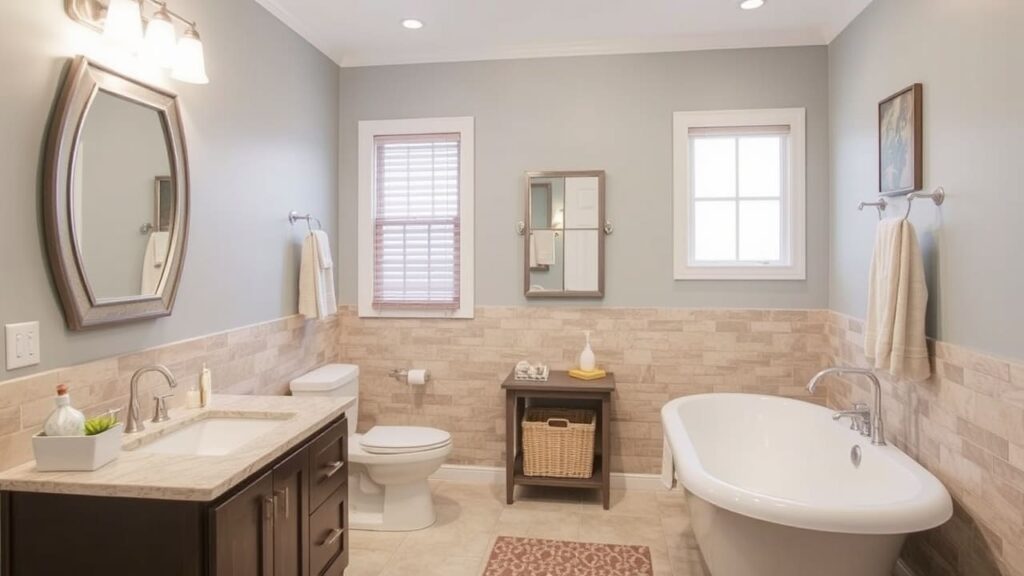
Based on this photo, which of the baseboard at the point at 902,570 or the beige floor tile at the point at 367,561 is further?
the beige floor tile at the point at 367,561

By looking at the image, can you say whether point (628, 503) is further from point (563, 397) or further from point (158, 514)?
point (158, 514)

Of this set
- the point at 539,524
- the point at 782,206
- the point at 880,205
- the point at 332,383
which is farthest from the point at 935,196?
the point at 332,383

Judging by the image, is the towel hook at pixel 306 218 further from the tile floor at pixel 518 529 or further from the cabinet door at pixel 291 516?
the tile floor at pixel 518 529

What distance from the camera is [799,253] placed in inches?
135

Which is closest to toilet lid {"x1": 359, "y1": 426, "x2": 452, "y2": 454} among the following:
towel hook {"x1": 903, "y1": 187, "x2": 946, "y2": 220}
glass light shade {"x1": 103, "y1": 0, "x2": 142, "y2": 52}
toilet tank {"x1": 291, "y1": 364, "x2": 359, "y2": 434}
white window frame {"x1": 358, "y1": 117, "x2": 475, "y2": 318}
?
toilet tank {"x1": 291, "y1": 364, "x2": 359, "y2": 434}

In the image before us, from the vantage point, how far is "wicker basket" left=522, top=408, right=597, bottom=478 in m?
3.33

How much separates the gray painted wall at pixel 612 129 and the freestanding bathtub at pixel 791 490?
753mm

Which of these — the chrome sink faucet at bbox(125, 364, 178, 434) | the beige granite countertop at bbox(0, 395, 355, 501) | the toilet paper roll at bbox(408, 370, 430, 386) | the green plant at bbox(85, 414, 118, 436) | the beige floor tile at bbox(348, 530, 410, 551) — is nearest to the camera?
the beige granite countertop at bbox(0, 395, 355, 501)

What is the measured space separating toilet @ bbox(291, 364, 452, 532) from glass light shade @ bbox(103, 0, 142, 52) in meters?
1.76

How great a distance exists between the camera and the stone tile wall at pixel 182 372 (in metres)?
1.64

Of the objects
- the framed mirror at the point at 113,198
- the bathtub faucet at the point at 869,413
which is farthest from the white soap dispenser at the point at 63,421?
the bathtub faucet at the point at 869,413

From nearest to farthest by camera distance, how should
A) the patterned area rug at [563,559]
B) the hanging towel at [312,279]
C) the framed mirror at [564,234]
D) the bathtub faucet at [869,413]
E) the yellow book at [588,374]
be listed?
the bathtub faucet at [869,413] → the patterned area rug at [563,559] → the hanging towel at [312,279] → the yellow book at [588,374] → the framed mirror at [564,234]

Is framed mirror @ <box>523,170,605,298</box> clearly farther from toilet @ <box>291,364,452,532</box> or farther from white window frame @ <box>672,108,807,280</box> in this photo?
toilet @ <box>291,364,452,532</box>

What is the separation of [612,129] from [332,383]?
217 centimetres
